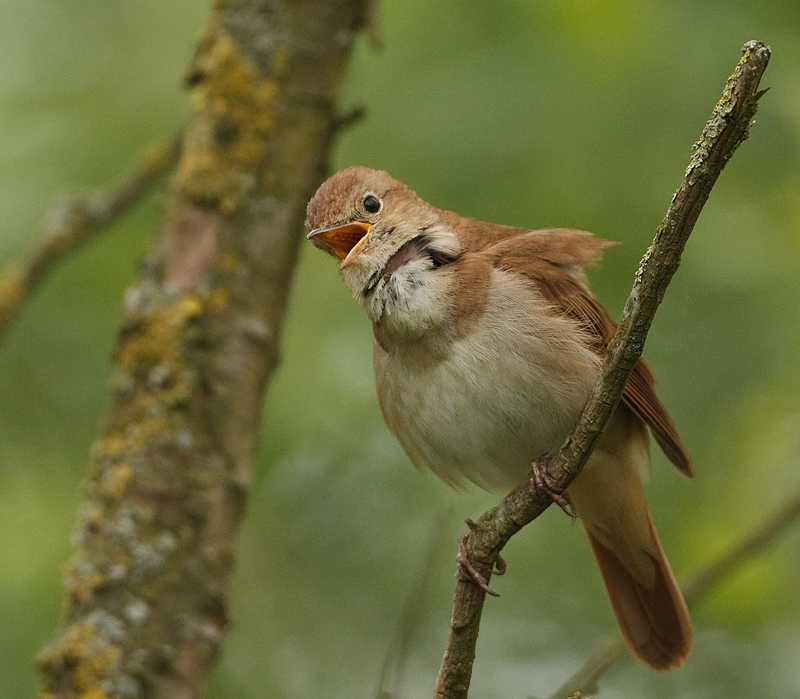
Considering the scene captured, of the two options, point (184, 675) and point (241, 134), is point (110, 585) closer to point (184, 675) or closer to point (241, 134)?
point (184, 675)

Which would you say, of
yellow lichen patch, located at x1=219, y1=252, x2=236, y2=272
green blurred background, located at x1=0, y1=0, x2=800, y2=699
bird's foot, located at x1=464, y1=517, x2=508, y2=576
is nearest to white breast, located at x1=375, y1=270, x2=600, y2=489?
bird's foot, located at x1=464, y1=517, x2=508, y2=576

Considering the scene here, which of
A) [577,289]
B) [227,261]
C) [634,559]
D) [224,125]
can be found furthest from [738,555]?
[224,125]

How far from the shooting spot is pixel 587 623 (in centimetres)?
551

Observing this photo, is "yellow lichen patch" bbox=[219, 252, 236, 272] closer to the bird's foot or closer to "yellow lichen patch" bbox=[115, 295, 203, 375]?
"yellow lichen patch" bbox=[115, 295, 203, 375]

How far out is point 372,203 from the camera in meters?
4.09

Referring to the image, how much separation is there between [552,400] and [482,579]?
0.74 metres

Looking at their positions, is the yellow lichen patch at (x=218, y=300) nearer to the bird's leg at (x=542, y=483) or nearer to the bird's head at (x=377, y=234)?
the bird's head at (x=377, y=234)

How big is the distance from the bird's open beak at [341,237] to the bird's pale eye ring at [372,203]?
0.07 metres

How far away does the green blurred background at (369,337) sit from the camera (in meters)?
4.87

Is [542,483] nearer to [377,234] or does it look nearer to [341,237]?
[377,234]

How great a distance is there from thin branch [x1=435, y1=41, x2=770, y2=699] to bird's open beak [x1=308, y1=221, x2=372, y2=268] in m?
1.23

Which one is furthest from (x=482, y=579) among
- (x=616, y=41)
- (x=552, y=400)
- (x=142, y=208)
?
(x=142, y=208)

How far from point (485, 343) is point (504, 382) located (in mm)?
149

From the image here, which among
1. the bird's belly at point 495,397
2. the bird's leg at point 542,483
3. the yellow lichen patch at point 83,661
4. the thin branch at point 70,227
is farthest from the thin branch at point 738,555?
the thin branch at point 70,227
